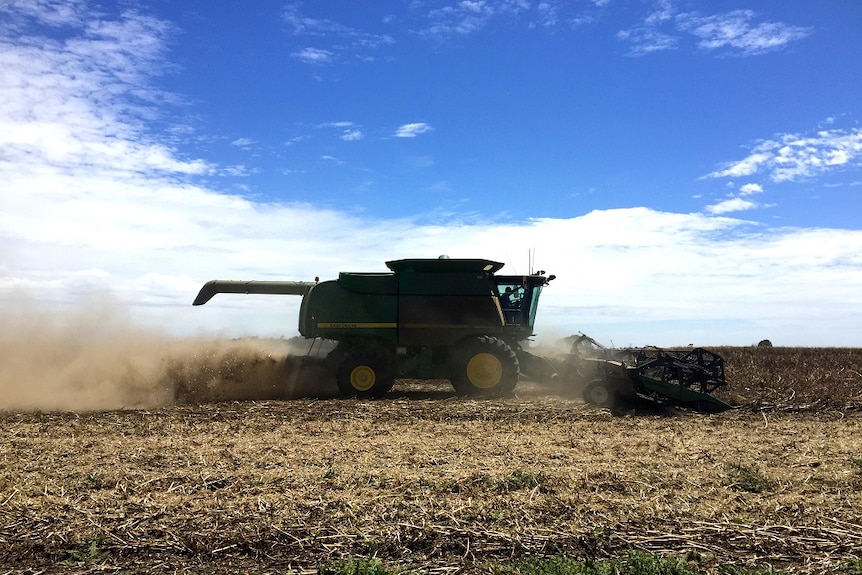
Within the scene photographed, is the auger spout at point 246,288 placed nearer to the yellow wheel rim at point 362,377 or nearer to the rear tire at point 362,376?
the rear tire at point 362,376

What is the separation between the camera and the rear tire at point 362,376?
15.7 metres

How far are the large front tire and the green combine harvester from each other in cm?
2

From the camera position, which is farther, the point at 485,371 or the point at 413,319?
the point at 413,319

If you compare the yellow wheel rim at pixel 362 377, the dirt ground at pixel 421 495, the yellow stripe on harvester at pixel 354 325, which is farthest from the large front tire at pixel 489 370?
the dirt ground at pixel 421 495

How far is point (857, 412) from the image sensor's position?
12891mm

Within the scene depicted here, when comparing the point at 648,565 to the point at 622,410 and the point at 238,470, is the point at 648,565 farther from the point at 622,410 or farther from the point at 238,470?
the point at 622,410

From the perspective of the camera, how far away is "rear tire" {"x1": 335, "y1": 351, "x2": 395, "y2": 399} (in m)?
15.7

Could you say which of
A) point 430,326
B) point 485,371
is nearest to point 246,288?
point 430,326

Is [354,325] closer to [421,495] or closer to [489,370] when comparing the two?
[489,370]

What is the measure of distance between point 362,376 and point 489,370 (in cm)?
313

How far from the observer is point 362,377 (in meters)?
15.7

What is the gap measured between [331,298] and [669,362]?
8.17 metres

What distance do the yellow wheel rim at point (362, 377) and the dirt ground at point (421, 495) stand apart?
472 cm

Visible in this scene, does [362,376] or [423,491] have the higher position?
[362,376]
